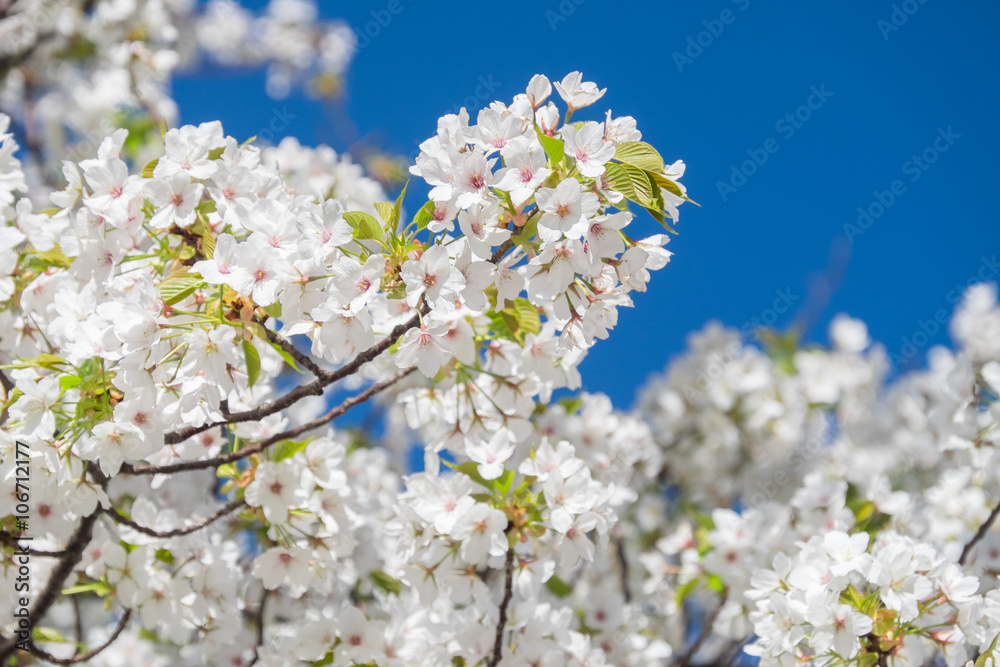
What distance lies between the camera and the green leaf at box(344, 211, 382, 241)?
5.61 ft

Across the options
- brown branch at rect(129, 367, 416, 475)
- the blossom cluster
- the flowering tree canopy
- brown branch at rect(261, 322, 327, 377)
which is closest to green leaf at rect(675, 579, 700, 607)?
the flowering tree canopy

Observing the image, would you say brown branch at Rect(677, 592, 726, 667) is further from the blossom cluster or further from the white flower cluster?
the white flower cluster

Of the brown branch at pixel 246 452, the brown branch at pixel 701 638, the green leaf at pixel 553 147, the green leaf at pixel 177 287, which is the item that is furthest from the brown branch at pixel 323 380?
the brown branch at pixel 701 638

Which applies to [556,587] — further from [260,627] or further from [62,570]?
[62,570]

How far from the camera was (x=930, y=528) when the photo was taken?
10.9ft

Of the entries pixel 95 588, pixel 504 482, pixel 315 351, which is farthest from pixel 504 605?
pixel 95 588

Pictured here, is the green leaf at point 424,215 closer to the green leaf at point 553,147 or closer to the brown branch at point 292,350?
the green leaf at point 553,147

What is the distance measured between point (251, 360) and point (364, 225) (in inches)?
17.1

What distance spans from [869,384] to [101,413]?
6.10 metres

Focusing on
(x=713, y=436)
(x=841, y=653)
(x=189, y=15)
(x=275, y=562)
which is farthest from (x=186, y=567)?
(x=189, y=15)

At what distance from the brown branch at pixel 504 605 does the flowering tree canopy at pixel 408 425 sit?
0.04 ft

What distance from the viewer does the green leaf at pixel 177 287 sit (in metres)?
1.72

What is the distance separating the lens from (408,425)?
2.60m

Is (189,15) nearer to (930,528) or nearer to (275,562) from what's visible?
(275,562)
